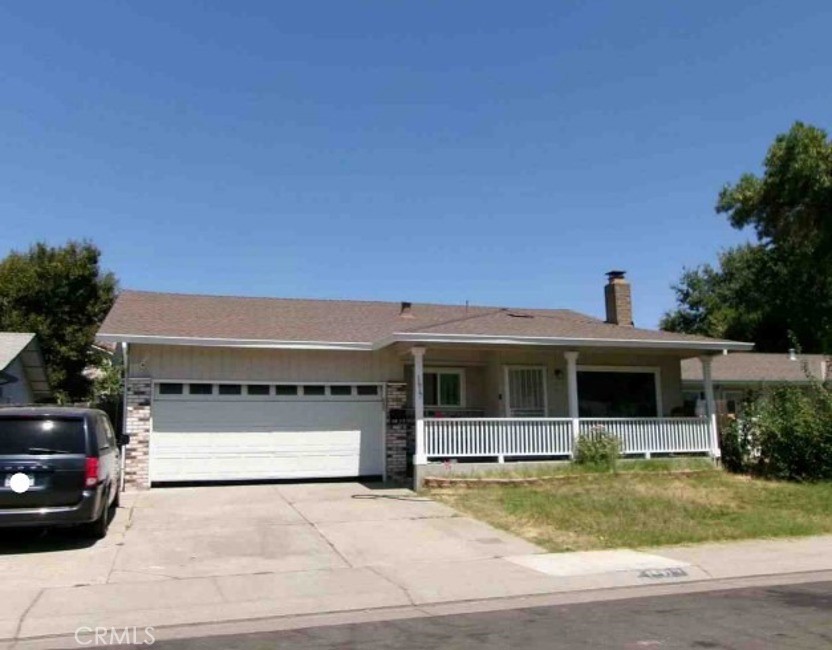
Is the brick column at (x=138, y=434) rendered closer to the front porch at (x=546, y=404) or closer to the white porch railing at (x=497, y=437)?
the front porch at (x=546, y=404)

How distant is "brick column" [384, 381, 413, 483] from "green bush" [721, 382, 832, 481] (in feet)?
24.1

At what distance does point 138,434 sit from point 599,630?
11.9 meters

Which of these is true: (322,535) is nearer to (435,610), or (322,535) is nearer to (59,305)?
(435,610)

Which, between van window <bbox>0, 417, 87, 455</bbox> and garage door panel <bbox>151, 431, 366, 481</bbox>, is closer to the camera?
van window <bbox>0, 417, 87, 455</bbox>

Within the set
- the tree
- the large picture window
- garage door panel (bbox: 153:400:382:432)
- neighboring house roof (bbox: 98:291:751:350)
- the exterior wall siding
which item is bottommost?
garage door panel (bbox: 153:400:382:432)

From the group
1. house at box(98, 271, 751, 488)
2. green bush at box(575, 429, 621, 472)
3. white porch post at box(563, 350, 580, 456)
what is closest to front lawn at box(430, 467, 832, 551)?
green bush at box(575, 429, 621, 472)

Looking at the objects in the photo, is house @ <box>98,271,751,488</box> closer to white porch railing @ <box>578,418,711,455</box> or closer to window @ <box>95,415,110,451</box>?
white porch railing @ <box>578,418,711,455</box>

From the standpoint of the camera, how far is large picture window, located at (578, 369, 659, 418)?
19125mm

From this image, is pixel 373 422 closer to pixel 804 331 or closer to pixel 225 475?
pixel 225 475

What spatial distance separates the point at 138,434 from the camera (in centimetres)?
1602

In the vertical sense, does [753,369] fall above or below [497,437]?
above

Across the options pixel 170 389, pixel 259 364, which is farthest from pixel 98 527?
pixel 259 364

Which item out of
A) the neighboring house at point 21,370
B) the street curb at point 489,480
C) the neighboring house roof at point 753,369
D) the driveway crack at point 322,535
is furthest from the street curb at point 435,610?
the neighboring house roof at point 753,369

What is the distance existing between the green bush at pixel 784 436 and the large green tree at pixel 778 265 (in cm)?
486
